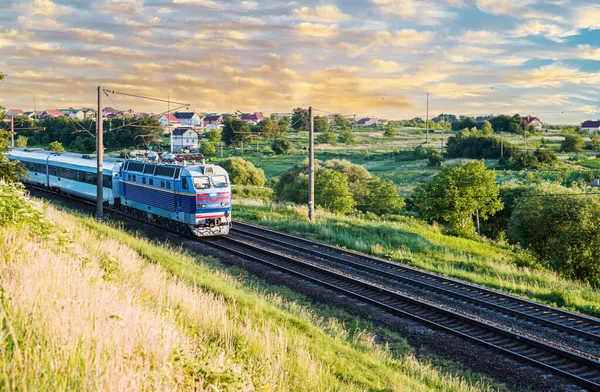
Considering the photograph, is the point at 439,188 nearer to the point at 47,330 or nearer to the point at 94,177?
the point at 94,177

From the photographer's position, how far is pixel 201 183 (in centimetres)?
2570

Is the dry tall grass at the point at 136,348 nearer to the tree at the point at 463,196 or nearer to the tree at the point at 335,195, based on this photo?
the tree at the point at 463,196

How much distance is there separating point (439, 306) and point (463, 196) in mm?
30610

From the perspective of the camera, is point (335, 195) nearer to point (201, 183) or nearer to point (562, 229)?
point (562, 229)

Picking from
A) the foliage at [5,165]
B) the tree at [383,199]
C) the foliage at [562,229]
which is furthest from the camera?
the tree at [383,199]

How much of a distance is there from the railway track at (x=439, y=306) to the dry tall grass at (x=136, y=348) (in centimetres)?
267

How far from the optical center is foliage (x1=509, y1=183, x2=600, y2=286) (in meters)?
29.3

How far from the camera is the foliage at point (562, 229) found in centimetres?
2931

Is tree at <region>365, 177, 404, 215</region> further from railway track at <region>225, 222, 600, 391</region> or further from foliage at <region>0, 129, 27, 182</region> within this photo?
A: foliage at <region>0, 129, 27, 182</region>

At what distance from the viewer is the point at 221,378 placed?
232 inches

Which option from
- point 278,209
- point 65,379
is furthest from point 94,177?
point 65,379

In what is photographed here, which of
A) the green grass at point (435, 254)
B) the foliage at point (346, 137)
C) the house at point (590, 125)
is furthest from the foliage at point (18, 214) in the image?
the house at point (590, 125)

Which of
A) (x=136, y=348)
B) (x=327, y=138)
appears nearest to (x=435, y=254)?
(x=136, y=348)

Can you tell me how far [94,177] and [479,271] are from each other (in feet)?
81.4
